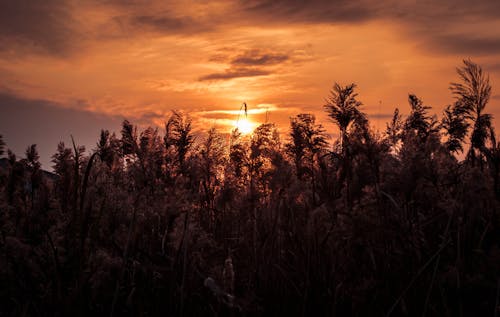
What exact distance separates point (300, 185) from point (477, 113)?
191 centimetres

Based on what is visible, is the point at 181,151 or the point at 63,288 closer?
the point at 63,288

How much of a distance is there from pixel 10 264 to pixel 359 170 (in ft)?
7.97

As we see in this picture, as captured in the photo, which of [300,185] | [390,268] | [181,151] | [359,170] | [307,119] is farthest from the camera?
[181,151]

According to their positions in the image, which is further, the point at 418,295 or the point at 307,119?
the point at 307,119

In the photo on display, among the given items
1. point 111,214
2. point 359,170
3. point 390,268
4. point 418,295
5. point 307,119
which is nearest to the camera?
point 418,295

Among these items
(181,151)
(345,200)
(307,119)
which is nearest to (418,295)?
(345,200)

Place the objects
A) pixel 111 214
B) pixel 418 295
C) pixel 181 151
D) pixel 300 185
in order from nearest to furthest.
Result: pixel 418 295 → pixel 111 214 → pixel 300 185 → pixel 181 151

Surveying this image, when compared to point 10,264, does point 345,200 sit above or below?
above

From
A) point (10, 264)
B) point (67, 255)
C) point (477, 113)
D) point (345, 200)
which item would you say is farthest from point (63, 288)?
point (477, 113)

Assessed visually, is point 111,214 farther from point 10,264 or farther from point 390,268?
point 390,268

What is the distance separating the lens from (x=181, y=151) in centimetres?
563

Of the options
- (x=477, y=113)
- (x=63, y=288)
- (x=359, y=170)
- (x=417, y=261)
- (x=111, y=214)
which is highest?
(x=477, y=113)

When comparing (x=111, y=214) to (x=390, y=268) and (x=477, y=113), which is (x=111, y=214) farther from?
(x=477, y=113)

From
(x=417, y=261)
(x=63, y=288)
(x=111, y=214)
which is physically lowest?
(x=63, y=288)
